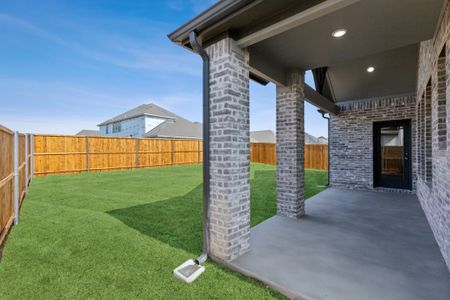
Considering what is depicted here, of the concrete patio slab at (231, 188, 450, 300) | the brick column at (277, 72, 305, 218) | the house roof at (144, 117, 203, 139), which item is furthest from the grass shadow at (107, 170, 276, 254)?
the house roof at (144, 117, 203, 139)

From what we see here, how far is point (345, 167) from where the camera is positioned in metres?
7.84

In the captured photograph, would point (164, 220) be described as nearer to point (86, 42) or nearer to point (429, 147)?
point (429, 147)

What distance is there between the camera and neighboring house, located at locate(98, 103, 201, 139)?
910 inches

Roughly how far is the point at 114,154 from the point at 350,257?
13.3m

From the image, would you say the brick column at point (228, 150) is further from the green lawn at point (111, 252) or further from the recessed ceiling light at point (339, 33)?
the recessed ceiling light at point (339, 33)

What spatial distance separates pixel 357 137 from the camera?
A: 25.2ft

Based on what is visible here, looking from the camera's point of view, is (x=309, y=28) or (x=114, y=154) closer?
(x=309, y=28)

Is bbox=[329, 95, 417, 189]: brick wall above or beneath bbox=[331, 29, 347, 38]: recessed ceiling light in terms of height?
beneath

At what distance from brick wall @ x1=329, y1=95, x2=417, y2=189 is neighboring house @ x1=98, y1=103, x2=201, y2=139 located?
17.2m

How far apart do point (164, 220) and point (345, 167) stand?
6.51 m

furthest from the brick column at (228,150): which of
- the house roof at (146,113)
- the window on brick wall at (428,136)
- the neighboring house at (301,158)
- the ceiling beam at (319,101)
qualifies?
the house roof at (146,113)

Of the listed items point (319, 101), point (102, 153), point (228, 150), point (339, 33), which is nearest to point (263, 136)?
point (102, 153)

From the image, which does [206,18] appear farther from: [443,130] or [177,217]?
[177,217]

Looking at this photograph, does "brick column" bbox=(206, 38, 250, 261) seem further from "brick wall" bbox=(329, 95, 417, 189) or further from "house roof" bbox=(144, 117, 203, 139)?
"house roof" bbox=(144, 117, 203, 139)
